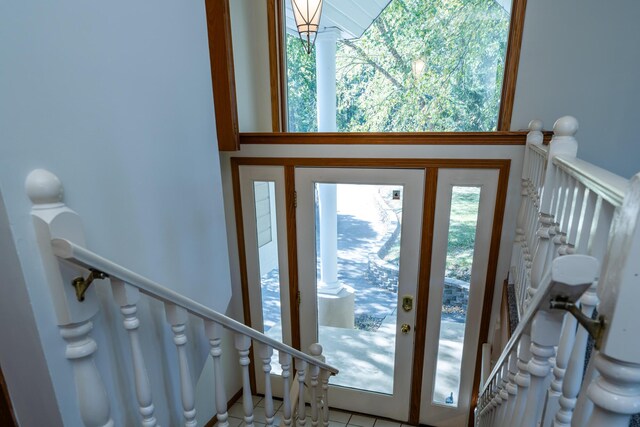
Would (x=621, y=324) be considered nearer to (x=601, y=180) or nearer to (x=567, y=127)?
(x=601, y=180)

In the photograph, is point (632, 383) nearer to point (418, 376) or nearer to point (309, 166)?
point (309, 166)

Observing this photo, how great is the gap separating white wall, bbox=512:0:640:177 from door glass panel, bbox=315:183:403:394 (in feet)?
3.65

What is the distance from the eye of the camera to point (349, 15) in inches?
102

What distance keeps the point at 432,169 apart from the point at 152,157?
177cm

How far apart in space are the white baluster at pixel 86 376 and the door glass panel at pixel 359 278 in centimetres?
192

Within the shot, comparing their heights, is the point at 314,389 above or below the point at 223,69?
below

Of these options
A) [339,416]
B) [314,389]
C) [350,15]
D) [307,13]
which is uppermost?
[350,15]

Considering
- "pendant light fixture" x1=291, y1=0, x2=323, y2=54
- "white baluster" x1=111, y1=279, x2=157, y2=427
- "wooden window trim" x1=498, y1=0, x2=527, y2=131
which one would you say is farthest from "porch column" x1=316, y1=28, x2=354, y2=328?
"white baluster" x1=111, y1=279, x2=157, y2=427

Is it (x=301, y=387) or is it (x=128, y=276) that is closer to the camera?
(x=128, y=276)

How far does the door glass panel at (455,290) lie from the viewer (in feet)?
7.58

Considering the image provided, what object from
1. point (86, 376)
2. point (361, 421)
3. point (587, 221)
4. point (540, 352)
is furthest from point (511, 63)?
point (361, 421)

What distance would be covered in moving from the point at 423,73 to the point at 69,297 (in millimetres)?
2488

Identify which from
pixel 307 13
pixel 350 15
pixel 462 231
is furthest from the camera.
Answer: pixel 350 15

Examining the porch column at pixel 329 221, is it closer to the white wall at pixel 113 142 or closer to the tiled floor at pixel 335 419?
the tiled floor at pixel 335 419
